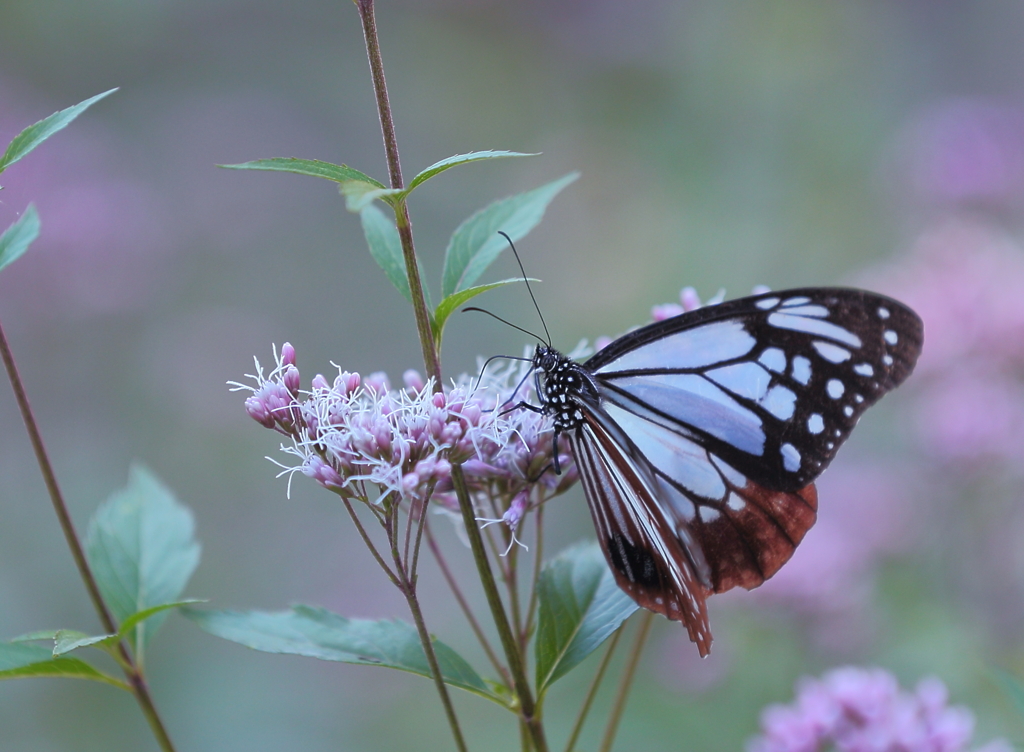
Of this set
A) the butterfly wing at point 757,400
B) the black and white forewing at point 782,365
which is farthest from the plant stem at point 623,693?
→ the black and white forewing at point 782,365

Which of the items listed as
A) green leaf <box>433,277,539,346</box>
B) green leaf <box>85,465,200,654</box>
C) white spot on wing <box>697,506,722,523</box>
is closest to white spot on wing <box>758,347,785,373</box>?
white spot on wing <box>697,506,722,523</box>

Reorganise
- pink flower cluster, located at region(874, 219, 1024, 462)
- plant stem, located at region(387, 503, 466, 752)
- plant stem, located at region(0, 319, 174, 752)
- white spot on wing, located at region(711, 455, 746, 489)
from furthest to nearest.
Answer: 1. pink flower cluster, located at region(874, 219, 1024, 462)
2. white spot on wing, located at region(711, 455, 746, 489)
3. plant stem, located at region(0, 319, 174, 752)
4. plant stem, located at region(387, 503, 466, 752)

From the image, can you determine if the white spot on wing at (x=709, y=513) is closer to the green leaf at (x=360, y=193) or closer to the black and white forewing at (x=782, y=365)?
the black and white forewing at (x=782, y=365)

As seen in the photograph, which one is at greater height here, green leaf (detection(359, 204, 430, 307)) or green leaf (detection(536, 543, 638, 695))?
green leaf (detection(359, 204, 430, 307))

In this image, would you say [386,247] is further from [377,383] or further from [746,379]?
[746,379]

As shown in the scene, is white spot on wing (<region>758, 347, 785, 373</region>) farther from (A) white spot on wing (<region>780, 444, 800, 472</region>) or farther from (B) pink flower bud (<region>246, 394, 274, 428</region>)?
(B) pink flower bud (<region>246, 394, 274, 428</region>)
